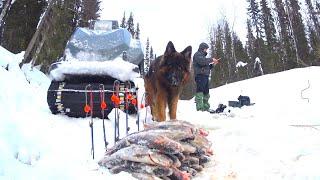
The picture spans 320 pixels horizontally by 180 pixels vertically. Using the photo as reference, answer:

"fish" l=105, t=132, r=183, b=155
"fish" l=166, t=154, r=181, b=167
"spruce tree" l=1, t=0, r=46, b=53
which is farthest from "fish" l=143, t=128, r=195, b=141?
"spruce tree" l=1, t=0, r=46, b=53

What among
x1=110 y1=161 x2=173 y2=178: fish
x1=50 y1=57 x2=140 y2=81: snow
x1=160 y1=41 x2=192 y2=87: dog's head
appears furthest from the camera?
x1=50 y1=57 x2=140 y2=81: snow

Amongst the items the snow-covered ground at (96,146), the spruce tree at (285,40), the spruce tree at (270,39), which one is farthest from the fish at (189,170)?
the spruce tree at (270,39)

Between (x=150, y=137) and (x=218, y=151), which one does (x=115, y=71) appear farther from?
(x=150, y=137)

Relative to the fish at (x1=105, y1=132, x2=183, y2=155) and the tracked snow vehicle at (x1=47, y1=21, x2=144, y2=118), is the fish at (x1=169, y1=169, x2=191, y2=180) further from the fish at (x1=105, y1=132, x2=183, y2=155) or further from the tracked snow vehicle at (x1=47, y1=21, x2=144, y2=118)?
the tracked snow vehicle at (x1=47, y1=21, x2=144, y2=118)

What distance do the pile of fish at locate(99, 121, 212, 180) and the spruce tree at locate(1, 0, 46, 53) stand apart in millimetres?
21896

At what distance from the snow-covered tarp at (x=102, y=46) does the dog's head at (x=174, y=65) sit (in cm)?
178

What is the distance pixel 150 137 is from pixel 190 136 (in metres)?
0.70

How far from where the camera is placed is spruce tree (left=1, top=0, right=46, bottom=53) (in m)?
25.0

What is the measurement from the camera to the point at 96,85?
8.10 m

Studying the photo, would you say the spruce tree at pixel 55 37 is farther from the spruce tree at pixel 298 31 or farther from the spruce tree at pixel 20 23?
the spruce tree at pixel 298 31

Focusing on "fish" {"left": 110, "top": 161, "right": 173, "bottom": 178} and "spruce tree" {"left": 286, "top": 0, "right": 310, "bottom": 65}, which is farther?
"spruce tree" {"left": 286, "top": 0, "right": 310, "bottom": 65}

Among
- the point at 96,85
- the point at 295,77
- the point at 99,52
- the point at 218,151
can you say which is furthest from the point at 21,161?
the point at 295,77

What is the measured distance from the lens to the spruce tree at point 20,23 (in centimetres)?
2497

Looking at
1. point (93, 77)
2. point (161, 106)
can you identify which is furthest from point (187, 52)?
point (93, 77)
